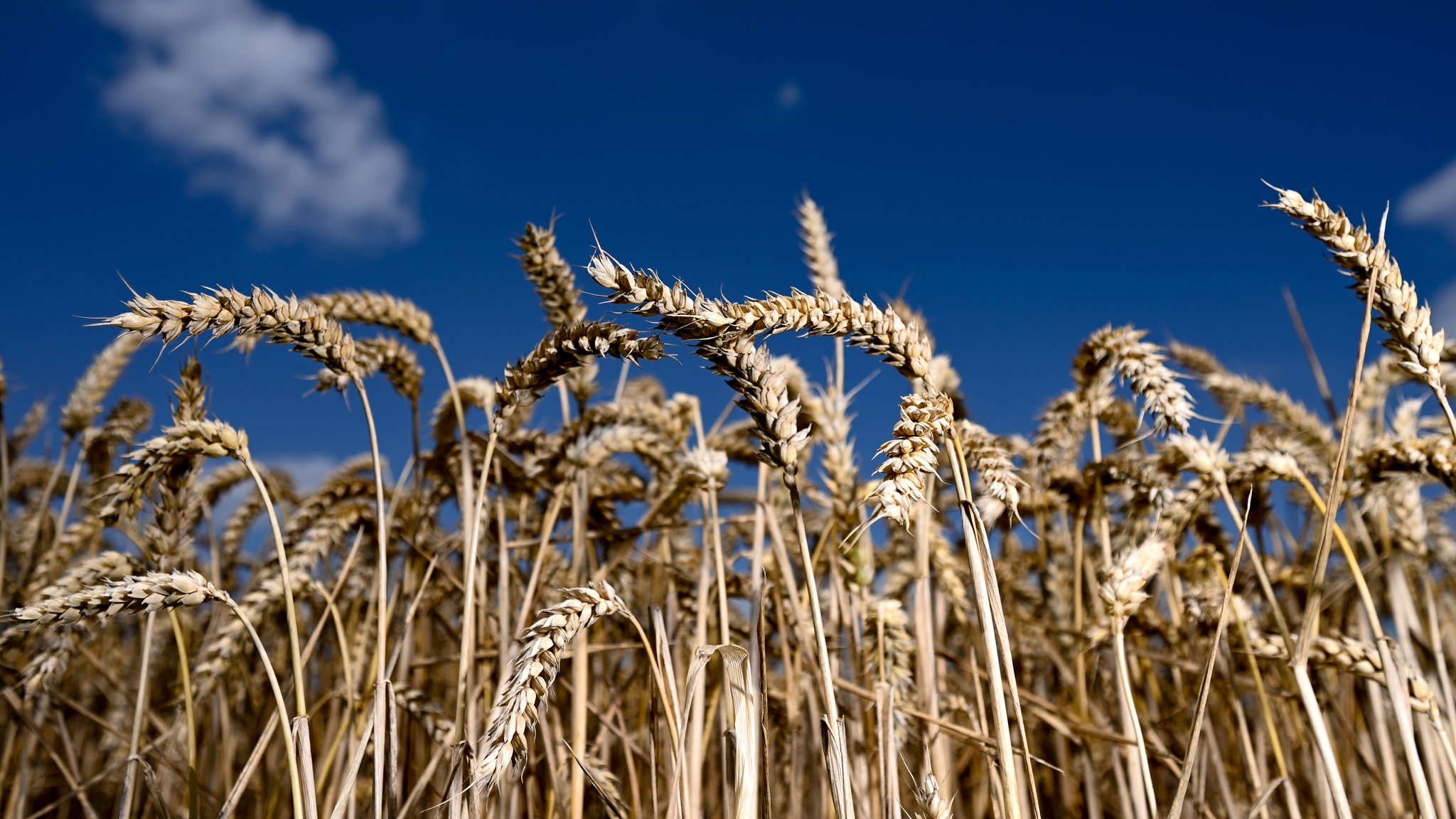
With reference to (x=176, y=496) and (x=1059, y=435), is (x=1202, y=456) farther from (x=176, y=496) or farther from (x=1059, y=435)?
(x=176, y=496)

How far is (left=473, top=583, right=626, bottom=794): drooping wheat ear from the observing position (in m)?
1.08

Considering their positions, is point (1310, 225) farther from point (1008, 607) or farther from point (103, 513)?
point (103, 513)

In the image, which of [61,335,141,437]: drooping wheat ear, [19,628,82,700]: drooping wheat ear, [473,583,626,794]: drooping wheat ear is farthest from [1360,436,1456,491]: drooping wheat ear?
[61,335,141,437]: drooping wheat ear

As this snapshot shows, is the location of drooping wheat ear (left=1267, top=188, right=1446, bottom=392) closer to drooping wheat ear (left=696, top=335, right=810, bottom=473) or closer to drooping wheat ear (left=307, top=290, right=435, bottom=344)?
drooping wheat ear (left=696, top=335, right=810, bottom=473)

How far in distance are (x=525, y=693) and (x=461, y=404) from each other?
5.34 feet

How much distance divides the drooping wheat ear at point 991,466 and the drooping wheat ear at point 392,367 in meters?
1.32

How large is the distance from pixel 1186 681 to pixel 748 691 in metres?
2.38

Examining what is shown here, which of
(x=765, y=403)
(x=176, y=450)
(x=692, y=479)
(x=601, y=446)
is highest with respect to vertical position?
(x=601, y=446)

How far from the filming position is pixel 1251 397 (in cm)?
371

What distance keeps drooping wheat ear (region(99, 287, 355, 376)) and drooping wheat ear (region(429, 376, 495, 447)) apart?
2.65 feet

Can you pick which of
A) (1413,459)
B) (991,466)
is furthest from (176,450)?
(1413,459)

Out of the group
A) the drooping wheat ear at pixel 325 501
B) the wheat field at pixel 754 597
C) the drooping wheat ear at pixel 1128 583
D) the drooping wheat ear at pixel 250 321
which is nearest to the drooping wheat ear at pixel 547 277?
the wheat field at pixel 754 597

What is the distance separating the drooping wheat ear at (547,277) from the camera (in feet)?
7.48

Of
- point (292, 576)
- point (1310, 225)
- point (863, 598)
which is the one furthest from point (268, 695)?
point (1310, 225)
